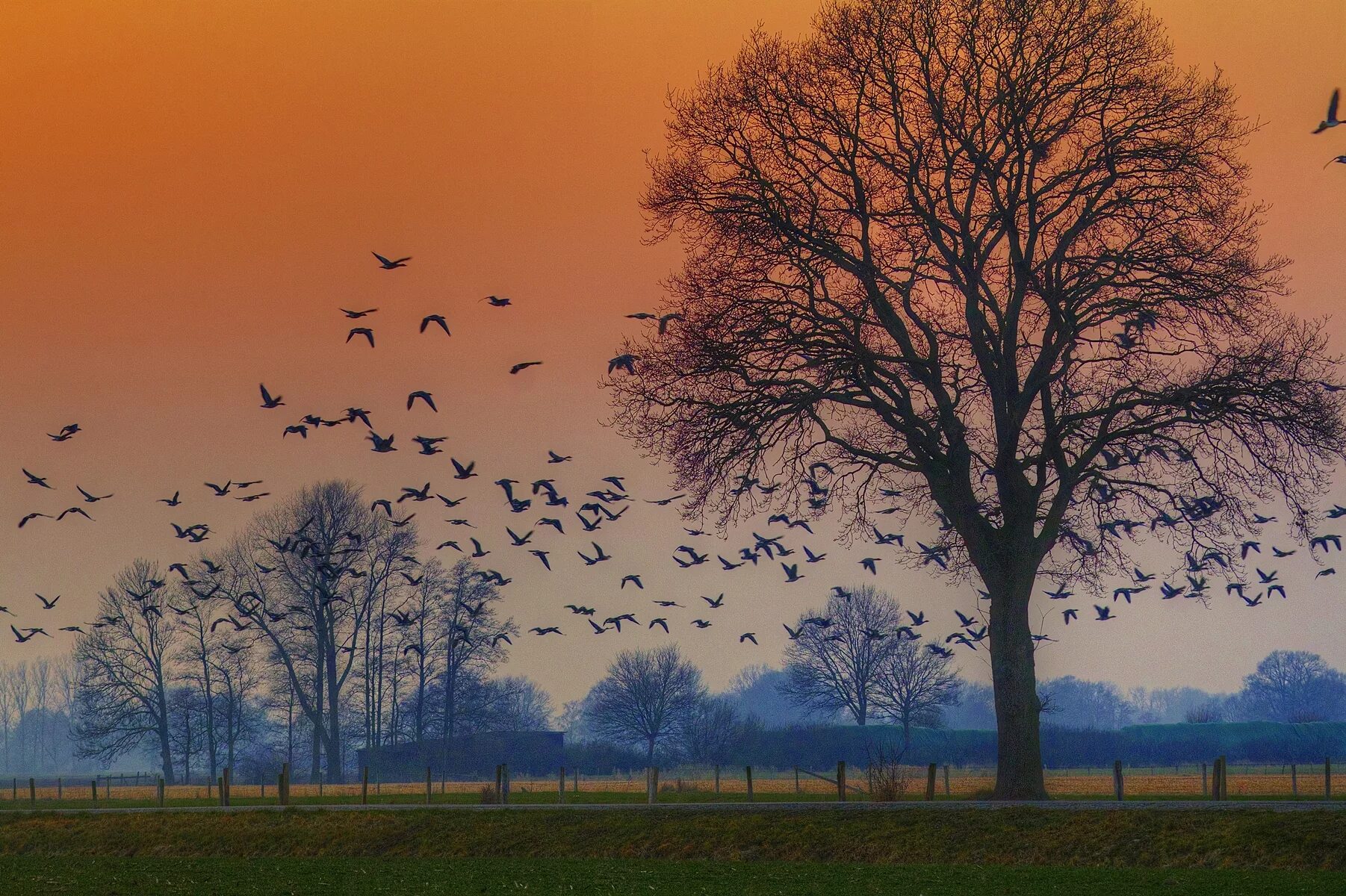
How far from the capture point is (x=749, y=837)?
28031mm

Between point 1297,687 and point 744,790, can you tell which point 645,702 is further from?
point 1297,687

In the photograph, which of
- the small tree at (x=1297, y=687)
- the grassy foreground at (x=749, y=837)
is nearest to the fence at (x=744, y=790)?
the grassy foreground at (x=749, y=837)

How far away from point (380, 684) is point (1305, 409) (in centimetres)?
6192

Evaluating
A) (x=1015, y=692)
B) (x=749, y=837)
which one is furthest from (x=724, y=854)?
(x=1015, y=692)

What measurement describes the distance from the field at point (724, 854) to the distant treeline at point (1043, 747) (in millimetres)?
55993

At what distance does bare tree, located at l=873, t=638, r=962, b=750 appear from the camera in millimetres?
92375

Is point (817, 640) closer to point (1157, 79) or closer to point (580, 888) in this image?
point (1157, 79)

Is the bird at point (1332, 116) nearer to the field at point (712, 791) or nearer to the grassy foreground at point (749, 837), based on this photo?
the grassy foreground at point (749, 837)

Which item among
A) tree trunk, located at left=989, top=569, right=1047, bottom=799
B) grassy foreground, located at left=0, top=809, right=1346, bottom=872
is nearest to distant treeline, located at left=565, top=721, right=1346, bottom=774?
grassy foreground, located at left=0, top=809, right=1346, bottom=872

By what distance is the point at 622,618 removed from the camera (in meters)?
37.0

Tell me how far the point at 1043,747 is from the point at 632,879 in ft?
231

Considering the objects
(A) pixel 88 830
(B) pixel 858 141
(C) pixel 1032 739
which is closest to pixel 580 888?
(C) pixel 1032 739

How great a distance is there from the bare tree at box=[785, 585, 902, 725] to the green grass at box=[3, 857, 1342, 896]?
68.9m

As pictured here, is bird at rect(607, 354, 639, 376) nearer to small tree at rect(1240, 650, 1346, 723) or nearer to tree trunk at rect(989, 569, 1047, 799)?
tree trunk at rect(989, 569, 1047, 799)
